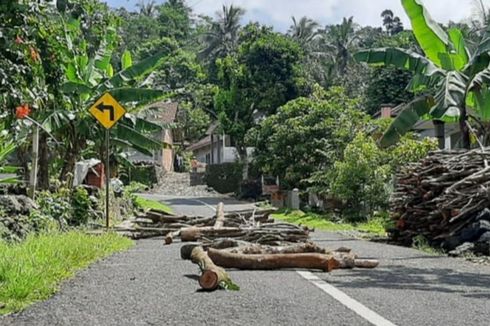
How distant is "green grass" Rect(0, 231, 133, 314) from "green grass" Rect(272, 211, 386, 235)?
10.7m

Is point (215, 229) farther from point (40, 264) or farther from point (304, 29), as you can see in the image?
point (304, 29)

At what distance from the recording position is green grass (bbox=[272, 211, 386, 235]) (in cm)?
2327

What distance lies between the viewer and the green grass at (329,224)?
2327cm

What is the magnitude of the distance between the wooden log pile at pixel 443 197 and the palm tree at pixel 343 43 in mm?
57457

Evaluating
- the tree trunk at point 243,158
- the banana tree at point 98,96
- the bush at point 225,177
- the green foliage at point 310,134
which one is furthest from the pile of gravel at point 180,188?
the banana tree at point 98,96

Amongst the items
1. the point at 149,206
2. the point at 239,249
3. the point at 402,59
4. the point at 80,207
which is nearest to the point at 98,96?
the point at 80,207

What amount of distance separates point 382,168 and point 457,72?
28.6ft

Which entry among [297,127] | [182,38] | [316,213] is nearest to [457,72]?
[316,213]

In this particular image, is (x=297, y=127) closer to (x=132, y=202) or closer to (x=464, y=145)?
(x=132, y=202)

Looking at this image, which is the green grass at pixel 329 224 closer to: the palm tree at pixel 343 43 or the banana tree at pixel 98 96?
the banana tree at pixel 98 96

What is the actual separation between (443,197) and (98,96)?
1128 centimetres

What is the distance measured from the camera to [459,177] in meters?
16.5

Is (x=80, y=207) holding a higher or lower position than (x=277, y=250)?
higher

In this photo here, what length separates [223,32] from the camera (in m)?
71.2
